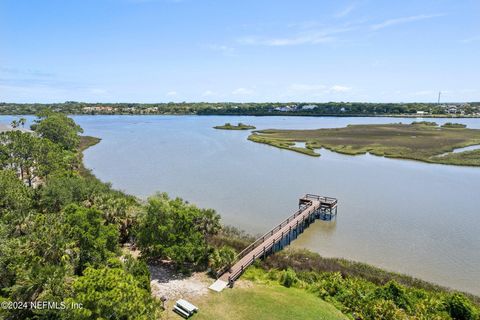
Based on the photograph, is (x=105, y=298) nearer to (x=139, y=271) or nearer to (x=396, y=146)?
(x=139, y=271)

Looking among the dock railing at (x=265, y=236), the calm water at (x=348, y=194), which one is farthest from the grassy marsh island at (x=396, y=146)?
the dock railing at (x=265, y=236)

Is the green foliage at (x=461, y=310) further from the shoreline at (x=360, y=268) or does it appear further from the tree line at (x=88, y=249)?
the tree line at (x=88, y=249)

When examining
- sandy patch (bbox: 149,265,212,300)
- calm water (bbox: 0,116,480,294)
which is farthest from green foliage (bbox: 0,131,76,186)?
sandy patch (bbox: 149,265,212,300)

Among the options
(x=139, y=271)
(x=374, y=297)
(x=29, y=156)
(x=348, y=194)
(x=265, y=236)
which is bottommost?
(x=348, y=194)

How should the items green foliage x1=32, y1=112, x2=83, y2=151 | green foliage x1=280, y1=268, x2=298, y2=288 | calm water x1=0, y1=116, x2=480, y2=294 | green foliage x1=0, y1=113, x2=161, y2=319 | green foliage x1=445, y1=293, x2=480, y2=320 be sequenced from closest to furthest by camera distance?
green foliage x1=0, y1=113, x2=161, y2=319 → green foliage x1=445, y1=293, x2=480, y2=320 → green foliage x1=280, y1=268, x2=298, y2=288 → calm water x1=0, y1=116, x2=480, y2=294 → green foliage x1=32, y1=112, x2=83, y2=151

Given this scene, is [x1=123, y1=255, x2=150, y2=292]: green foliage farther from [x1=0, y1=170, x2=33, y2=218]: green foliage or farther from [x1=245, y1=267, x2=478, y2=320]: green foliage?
[x1=0, y1=170, x2=33, y2=218]: green foliage

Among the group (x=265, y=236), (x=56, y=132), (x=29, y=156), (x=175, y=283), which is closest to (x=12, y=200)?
(x=175, y=283)

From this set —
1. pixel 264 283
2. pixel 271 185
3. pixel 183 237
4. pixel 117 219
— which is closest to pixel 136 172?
pixel 271 185
